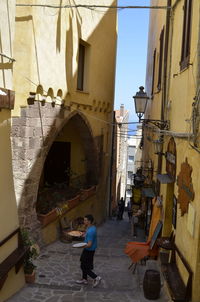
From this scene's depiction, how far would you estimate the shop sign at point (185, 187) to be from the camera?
19.7 ft

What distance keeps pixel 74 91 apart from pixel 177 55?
5.07 meters

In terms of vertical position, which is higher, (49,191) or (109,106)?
(109,106)

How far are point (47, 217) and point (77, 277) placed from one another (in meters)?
2.79

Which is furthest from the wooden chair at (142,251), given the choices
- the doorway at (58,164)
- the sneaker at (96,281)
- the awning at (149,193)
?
the doorway at (58,164)

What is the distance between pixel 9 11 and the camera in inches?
253

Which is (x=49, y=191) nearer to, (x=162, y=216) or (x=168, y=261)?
(x=162, y=216)

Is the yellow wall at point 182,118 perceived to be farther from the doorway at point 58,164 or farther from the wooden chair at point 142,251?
the doorway at point 58,164

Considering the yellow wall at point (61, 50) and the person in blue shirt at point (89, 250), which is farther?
the yellow wall at point (61, 50)

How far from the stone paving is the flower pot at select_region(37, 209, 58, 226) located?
0.71 meters

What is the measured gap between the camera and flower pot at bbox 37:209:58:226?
34.8 feet

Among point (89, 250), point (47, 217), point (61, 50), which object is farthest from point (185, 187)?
point (61, 50)

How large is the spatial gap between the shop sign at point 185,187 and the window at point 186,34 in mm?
1937

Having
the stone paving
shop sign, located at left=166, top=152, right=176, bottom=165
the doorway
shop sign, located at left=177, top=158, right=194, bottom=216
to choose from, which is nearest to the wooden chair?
the stone paving

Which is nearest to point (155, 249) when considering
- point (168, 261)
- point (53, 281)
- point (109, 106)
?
point (168, 261)
